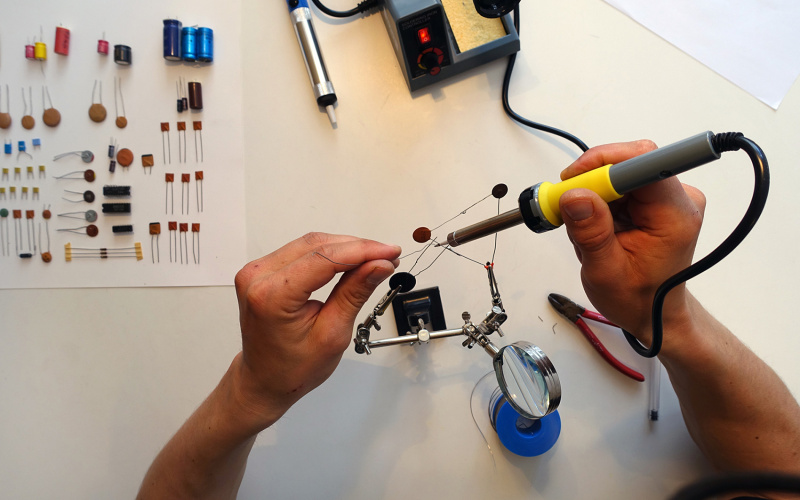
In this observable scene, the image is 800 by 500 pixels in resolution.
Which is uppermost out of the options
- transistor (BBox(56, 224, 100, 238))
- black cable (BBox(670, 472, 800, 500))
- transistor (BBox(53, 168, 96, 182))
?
transistor (BBox(53, 168, 96, 182))

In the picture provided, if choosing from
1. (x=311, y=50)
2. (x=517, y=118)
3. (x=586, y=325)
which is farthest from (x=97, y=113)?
(x=586, y=325)

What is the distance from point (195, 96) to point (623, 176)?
0.94 metres

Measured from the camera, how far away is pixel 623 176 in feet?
1.86

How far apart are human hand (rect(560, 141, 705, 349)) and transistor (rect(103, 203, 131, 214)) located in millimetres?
995

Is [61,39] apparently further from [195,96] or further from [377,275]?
[377,275]

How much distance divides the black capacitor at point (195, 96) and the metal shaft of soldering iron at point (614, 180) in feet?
2.43

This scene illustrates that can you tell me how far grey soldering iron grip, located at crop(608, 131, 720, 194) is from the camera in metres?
0.50

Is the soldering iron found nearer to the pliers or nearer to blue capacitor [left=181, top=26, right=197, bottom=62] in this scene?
the pliers

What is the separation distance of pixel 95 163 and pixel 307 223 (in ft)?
1.83

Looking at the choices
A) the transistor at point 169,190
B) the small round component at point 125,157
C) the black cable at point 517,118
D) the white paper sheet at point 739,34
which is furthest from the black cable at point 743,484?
the small round component at point 125,157

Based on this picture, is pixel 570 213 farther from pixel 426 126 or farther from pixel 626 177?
pixel 426 126

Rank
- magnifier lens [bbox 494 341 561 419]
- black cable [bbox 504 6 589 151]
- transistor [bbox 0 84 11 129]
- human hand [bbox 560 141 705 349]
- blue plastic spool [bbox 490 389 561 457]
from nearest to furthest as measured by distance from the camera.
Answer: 1. human hand [bbox 560 141 705 349]
2. magnifier lens [bbox 494 341 561 419]
3. blue plastic spool [bbox 490 389 561 457]
4. black cable [bbox 504 6 589 151]
5. transistor [bbox 0 84 11 129]

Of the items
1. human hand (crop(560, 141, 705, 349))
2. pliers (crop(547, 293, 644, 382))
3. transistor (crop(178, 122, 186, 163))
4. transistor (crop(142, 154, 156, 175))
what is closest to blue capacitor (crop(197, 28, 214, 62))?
transistor (crop(178, 122, 186, 163))

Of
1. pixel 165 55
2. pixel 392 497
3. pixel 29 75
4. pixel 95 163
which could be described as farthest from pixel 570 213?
pixel 29 75
